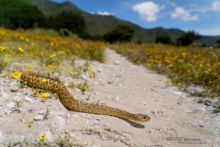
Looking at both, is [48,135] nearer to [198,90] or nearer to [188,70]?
[198,90]

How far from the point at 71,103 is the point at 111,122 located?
104 cm

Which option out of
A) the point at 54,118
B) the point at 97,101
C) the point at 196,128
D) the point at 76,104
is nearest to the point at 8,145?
the point at 54,118

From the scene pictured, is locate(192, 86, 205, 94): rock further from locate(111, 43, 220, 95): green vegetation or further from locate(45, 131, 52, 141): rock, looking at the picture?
locate(45, 131, 52, 141): rock

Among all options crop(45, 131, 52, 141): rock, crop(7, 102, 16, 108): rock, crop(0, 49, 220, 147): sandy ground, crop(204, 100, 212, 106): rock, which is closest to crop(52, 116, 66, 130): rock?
crop(0, 49, 220, 147): sandy ground

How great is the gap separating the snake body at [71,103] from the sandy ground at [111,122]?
0.41 ft

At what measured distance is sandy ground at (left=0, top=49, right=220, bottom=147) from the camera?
2.89 meters

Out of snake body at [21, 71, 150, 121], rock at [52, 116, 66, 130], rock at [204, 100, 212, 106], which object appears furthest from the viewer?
rock at [204, 100, 212, 106]

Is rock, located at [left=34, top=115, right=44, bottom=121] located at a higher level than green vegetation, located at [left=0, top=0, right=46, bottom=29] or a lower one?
lower

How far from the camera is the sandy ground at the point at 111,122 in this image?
114 inches

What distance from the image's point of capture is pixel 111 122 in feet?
11.9

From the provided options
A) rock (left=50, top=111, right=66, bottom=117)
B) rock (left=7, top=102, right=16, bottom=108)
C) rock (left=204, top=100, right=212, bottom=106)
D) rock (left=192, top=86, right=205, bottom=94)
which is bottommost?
rock (left=50, top=111, right=66, bottom=117)

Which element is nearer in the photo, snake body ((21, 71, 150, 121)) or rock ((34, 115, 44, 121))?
rock ((34, 115, 44, 121))

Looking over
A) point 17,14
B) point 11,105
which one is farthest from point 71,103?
point 17,14

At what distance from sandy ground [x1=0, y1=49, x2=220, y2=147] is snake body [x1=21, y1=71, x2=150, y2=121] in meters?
0.12
